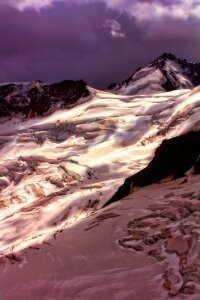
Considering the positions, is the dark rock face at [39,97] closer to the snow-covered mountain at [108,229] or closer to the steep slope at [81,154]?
the steep slope at [81,154]

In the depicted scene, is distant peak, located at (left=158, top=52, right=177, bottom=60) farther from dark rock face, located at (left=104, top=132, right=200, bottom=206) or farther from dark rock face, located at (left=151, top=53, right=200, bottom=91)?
dark rock face, located at (left=104, top=132, right=200, bottom=206)

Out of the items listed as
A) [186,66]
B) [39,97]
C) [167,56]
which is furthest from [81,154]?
[186,66]

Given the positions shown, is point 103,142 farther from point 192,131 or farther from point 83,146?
point 192,131

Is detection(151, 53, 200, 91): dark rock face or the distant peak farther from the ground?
the distant peak

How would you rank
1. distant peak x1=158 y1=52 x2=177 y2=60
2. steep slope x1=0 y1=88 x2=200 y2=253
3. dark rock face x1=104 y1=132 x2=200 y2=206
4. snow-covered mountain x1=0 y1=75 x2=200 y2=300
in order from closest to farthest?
snow-covered mountain x1=0 y1=75 x2=200 y2=300, dark rock face x1=104 y1=132 x2=200 y2=206, steep slope x1=0 y1=88 x2=200 y2=253, distant peak x1=158 y1=52 x2=177 y2=60

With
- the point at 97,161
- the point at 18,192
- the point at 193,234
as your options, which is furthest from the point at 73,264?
the point at 97,161

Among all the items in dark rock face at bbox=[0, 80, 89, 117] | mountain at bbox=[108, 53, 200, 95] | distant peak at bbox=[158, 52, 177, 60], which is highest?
distant peak at bbox=[158, 52, 177, 60]

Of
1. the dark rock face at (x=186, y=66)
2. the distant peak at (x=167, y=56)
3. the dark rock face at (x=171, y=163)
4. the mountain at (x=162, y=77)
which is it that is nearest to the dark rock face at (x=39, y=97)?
the mountain at (x=162, y=77)

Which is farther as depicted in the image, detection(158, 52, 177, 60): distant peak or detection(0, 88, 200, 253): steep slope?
detection(158, 52, 177, 60): distant peak

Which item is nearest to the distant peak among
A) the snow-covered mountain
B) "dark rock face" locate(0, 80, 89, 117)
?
"dark rock face" locate(0, 80, 89, 117)
